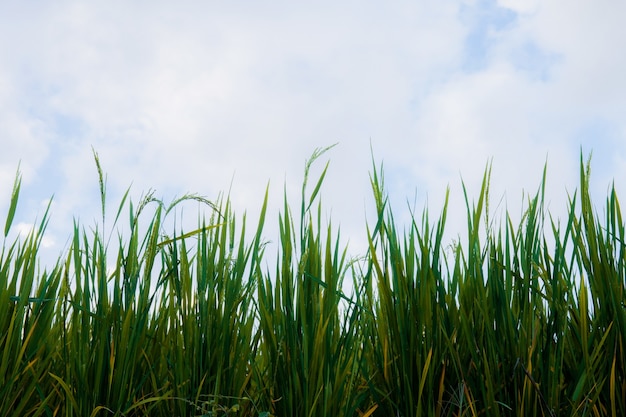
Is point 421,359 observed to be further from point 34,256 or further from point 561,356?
point 34,256

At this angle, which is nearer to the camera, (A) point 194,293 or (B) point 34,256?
(A) point 194,293

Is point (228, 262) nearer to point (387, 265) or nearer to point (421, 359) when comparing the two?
point (387, 265)

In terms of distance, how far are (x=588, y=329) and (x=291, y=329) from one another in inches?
43.8

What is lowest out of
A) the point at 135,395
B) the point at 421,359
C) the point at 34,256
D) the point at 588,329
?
the point at 135,395

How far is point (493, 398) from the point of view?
2.20m

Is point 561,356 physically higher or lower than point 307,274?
lower

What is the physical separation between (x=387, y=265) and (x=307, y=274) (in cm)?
32

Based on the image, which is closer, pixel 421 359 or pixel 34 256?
pixel 421 359

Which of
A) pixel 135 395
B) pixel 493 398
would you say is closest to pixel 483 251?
pixel 493 398

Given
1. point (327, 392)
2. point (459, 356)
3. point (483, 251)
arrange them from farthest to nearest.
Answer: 1. point (483, 251)
2. point (459, 356)
3. point (327, 392)

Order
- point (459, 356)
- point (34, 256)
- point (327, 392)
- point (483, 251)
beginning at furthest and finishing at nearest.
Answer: point (34, 256)
point (483, 251)
point (459, 356)
point (327, 392)

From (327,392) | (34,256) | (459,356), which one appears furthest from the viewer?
(34,256)

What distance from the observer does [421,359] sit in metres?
2.31

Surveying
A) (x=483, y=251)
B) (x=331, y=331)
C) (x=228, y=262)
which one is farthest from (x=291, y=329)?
(x=483, y=251)
